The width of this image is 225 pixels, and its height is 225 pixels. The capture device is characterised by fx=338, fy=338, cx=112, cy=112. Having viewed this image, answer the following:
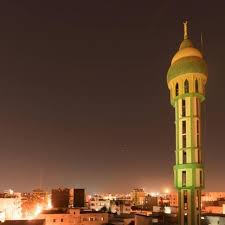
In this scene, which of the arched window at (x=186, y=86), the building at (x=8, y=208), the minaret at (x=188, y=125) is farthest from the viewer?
the building at (x=8, y=208)

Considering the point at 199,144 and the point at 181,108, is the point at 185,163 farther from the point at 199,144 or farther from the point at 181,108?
the point at 181,108

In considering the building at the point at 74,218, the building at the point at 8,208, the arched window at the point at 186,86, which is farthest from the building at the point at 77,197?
the arched window at the point at 186,86

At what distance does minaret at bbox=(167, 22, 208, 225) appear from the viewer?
46.6 metres

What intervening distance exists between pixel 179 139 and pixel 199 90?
26.3ft

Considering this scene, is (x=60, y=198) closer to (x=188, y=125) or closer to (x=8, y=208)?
(x=8, y=208)

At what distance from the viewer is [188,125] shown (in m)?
48.8

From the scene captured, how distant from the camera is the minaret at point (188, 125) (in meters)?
46.6

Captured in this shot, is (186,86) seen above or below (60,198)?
above

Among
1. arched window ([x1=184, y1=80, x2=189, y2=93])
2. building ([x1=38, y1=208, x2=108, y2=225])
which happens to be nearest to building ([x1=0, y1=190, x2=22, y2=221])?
building ([x1=38, y1=208, x2=108, y2=225])

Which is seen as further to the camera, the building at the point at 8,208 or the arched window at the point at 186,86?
the building at the point at 8,208

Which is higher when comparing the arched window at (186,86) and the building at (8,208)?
the arched window at (186,86)

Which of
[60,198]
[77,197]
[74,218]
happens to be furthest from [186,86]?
[60,198]

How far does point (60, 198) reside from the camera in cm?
11031

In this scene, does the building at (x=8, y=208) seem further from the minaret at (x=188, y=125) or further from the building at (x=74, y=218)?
the minaret at (x=188, y=125)
